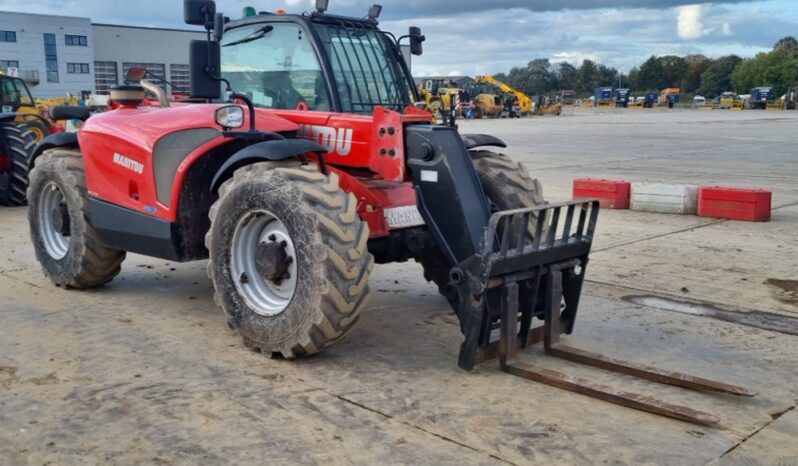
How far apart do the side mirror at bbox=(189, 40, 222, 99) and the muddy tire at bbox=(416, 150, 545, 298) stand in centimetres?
186

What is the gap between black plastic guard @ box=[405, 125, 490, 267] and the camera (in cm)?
→ 552

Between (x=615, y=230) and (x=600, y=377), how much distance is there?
597 cm

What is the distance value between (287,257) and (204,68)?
1.37 meters

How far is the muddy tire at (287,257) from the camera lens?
513cm

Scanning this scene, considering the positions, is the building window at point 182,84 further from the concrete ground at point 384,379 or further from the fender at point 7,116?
the fender at point 7,116

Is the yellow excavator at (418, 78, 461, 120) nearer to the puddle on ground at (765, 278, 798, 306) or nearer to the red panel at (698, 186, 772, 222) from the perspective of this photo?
the puddle on ground at (765, 278, 798, 306)

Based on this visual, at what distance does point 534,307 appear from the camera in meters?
5.57

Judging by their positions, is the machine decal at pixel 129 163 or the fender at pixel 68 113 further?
the fender at pixel 68 113

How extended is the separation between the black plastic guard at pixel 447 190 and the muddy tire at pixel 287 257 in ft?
1.91

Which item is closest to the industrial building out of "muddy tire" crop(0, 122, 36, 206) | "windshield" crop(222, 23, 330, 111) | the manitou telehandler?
"muddy tire" crop(0, 122, 36, 206)

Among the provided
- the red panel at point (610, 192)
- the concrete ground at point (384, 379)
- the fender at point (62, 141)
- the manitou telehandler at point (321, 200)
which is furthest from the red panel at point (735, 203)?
the fender at point (62, 141)

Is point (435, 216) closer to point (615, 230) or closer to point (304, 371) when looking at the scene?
point (304, 371)

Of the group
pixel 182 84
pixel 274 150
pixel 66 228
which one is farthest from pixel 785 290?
pixel 66 228

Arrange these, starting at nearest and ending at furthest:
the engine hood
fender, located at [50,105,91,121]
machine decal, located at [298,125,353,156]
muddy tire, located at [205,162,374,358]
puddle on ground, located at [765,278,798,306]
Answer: muddy tire, located at [205,162,374,358], machine decal, located at [298,125,353,156], the engine hood, puddle on ground, located at [765,278,798,306], fender, located at [50,105,91,121]
